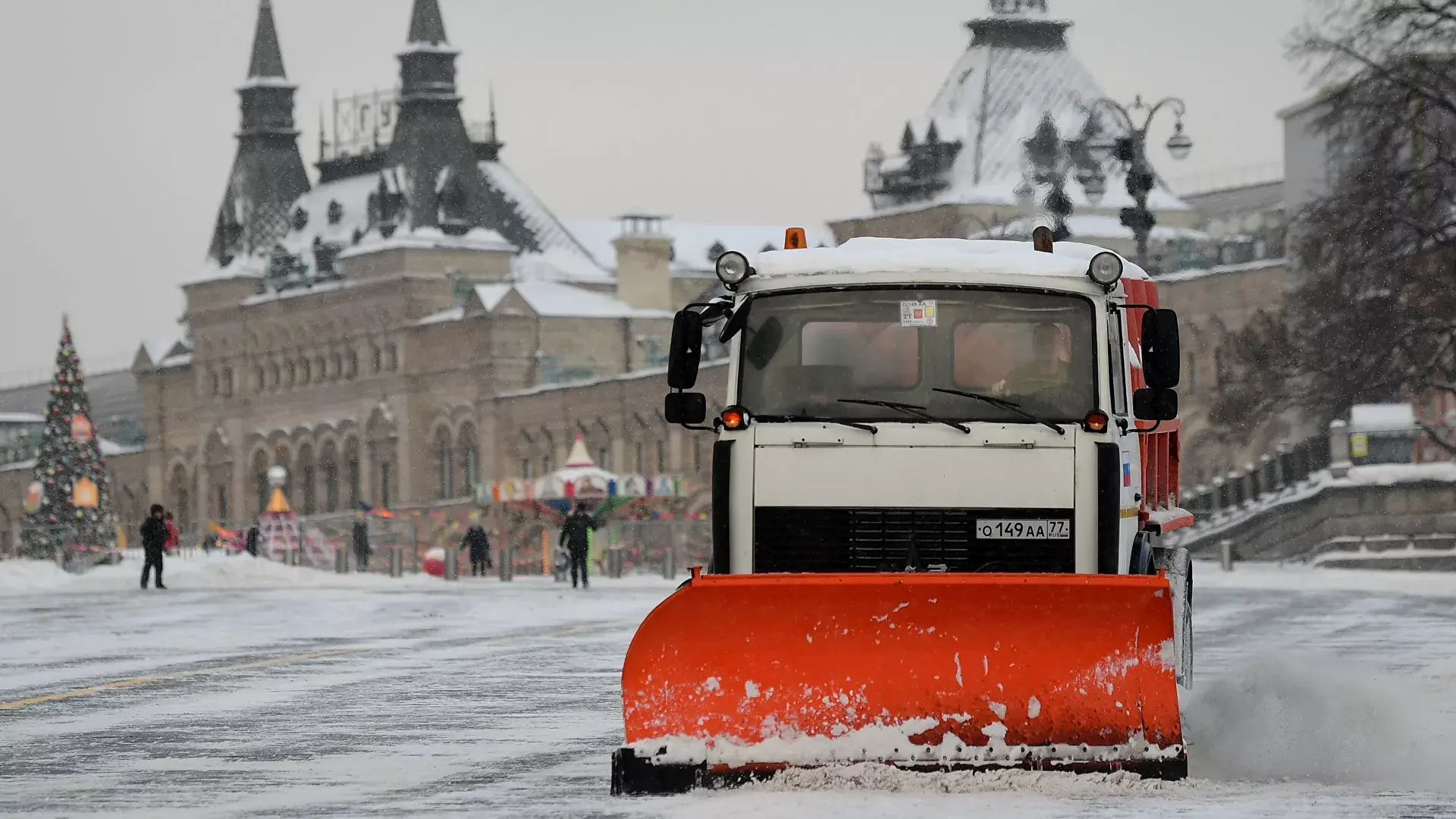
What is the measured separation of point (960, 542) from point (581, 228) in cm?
12889

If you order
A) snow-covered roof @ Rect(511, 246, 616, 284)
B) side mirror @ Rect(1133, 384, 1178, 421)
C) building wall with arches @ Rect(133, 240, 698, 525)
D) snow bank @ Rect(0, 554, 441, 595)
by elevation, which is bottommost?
snow bank @ Rect(0, 554, 441, 595)

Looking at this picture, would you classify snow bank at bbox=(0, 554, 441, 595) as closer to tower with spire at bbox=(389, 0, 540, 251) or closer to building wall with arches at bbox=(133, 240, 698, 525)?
building wall with arches at bbox=(133, 240, 698, 525)

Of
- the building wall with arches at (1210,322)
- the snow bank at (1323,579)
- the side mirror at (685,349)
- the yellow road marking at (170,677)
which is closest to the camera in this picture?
the side mirror at (685,349)

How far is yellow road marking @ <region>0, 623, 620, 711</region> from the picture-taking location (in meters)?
19.8

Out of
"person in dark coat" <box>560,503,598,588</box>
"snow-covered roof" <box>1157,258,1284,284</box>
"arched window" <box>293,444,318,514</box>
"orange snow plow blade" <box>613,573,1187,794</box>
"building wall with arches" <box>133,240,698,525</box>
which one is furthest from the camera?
"arched window" <box>293,444,318,514</box>

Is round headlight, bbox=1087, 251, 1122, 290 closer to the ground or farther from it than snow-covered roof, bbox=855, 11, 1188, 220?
closer to the ground

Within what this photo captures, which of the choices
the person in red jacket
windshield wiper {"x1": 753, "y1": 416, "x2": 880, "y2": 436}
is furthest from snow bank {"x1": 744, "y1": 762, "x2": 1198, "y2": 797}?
the person in red jacket

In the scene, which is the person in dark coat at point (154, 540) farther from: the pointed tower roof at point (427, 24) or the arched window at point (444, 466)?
the pointed tower roof at point (427, 24)

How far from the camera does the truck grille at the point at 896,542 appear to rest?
13.6 metres

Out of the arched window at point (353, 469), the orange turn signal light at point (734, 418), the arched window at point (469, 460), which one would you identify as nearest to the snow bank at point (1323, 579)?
the orange turn signal light at point (734, 418)

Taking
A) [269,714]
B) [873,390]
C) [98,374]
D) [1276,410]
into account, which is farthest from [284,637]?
[98,374]

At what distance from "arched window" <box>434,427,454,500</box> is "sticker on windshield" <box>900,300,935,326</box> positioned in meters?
108

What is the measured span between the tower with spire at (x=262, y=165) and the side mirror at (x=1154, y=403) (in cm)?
12994

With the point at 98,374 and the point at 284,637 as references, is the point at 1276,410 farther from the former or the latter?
the point at 98,374
